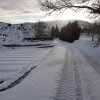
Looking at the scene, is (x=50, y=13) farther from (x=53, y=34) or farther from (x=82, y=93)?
(x=53, y=34)

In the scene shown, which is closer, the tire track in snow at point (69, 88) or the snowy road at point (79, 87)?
the tire track in snow at point (69, 88)

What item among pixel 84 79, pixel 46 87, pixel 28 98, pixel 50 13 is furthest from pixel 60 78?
pixel 50 13

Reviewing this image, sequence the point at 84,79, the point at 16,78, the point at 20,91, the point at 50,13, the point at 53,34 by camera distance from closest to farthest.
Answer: the point at 20,91
the point at 84,79
the point at 16,78
the point at 50,13
the point at 53,34

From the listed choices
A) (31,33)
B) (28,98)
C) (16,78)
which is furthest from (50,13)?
(31,33)

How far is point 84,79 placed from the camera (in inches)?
519

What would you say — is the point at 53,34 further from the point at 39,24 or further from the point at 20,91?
the point at 20,91

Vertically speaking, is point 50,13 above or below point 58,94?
above

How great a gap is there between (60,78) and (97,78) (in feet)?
5.59

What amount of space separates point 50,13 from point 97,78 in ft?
48.5

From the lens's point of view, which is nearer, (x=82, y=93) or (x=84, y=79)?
(x=82, y=93)

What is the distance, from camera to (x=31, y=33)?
18450 centimetres

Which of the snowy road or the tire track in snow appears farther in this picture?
the snowy road

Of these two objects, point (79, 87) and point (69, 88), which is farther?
point (79, 87)

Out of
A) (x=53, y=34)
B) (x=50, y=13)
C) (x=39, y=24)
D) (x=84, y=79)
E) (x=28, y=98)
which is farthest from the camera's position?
(x=39, y=24)
